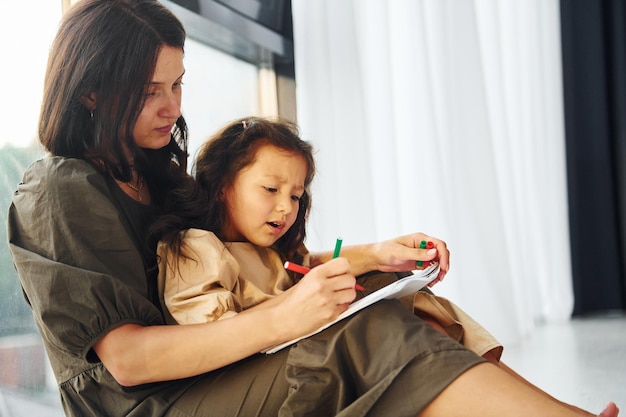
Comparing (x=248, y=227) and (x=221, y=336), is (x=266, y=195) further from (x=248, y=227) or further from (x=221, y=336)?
(x=221, y=336)

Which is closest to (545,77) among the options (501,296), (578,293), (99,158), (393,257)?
(578,293)

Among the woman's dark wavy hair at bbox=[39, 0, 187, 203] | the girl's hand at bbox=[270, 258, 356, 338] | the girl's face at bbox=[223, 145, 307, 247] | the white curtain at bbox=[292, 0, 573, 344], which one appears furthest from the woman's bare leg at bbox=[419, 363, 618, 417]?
the white curtain at bbox=[292, 0, 573, 344]

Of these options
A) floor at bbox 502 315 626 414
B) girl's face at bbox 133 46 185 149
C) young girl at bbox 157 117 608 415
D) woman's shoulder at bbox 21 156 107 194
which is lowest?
floor at bbox 502 315 626 414

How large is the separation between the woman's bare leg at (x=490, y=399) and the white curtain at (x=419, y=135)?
55.3 inches

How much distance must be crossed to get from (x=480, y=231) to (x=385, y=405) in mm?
1908

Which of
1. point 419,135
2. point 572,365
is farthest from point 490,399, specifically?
point 419,135

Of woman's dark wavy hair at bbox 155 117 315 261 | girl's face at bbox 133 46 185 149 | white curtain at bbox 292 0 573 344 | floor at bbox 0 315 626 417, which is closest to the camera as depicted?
girl's face at bbox 133 46 185 149

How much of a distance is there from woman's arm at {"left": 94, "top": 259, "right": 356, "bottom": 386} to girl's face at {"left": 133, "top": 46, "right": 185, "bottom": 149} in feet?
1.17

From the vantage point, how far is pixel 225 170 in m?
1.44

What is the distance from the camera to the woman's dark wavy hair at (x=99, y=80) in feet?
3.97

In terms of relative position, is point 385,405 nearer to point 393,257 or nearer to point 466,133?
point 393,257

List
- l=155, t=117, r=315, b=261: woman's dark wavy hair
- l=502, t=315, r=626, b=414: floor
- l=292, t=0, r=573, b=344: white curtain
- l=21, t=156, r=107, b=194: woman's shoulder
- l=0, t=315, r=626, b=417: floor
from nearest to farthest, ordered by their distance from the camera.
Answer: l=21, t=156, r=107, b=194: woman's shoulder
l=155, t=117, r=315, b=261: woman's dark wavy hair
l=0, t=315, r=626, b=417: floor
l=502, t=315, r=626, b=414: floor
l=292, t=0, r=573, b=344: white curtain

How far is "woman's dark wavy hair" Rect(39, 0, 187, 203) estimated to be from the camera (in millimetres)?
1210

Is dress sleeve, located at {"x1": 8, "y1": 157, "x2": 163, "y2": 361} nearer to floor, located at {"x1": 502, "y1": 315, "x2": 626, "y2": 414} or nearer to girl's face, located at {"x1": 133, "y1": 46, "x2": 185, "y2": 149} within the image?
girl's face, located at {"x1": 133, "y1": 46, "x2": 185, "y2": 149}
